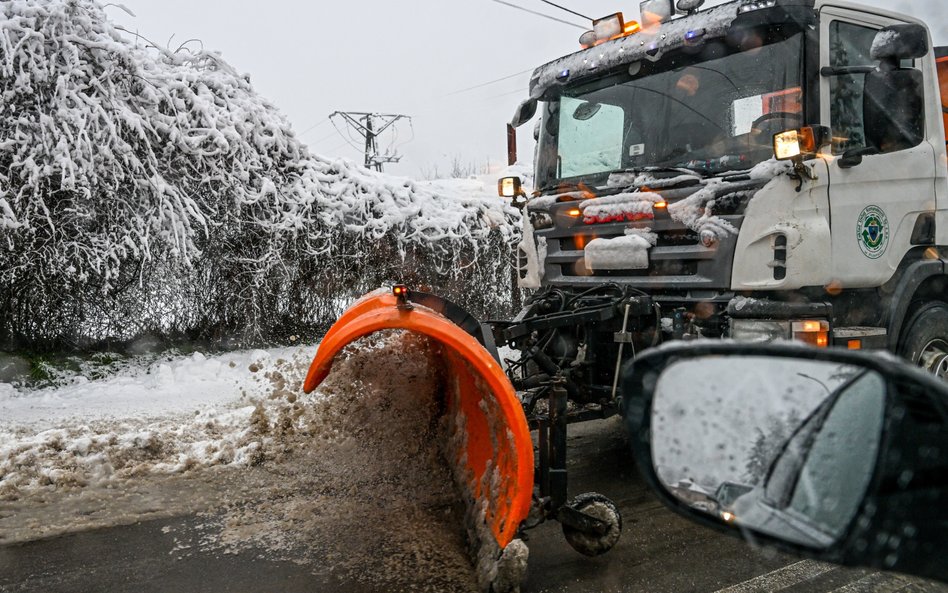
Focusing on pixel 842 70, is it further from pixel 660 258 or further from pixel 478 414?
pixel 478 414

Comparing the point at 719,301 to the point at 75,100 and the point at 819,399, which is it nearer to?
the point at 819,399

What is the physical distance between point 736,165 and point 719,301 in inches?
32.3

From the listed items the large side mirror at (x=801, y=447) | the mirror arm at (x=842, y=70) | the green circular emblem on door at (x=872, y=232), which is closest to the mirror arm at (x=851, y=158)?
the green circular emblem on door at (x=872, y=232)

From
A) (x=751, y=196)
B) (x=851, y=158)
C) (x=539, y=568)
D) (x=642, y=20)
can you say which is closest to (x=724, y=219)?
(x=751, y=196)

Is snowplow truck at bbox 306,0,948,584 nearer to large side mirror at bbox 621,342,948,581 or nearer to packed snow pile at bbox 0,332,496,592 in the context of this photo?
packed snow pile at bbox 0,332,496,592

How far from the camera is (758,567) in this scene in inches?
131

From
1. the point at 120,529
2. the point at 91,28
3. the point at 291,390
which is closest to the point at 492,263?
the point at 291,390

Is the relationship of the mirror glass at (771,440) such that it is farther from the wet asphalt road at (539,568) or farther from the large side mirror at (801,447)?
the wet asphalt road at (539,568)

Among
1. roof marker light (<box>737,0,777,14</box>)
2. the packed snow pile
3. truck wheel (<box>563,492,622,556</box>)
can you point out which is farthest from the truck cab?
the packed snow pile

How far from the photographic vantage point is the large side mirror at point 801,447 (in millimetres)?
945

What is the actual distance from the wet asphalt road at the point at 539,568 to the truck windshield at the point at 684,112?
2174 mm

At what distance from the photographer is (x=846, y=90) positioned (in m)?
4.05

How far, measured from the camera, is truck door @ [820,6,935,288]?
395cm

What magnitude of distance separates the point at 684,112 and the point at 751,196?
887mm
